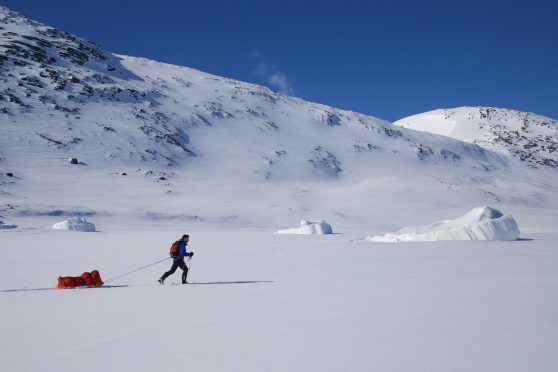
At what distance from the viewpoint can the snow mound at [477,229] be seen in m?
23.3

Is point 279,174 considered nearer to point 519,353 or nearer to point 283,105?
point 283,105

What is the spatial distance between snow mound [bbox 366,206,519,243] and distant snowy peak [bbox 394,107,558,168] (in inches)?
4390

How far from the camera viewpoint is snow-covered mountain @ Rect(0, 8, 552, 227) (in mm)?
62094

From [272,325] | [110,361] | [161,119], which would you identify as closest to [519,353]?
[272,325]

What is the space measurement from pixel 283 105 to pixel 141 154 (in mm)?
51634

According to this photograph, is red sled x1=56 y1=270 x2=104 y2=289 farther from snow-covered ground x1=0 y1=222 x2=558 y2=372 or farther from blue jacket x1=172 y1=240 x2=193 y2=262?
blue jacket x1=172 y1=240 x2=193 y2=262

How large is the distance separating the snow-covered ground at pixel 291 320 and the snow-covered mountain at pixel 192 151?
41617mm

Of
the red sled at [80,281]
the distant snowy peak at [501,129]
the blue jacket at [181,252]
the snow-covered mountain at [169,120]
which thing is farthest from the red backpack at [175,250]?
the distant snowy peak at [501,129]

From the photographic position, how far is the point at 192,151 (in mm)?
88062

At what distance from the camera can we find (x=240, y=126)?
102m

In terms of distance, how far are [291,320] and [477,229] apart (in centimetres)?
→ 1939

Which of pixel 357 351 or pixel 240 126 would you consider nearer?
pixel 357 351

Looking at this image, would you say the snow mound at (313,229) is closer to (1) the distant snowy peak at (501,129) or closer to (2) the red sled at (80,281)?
(2) the red sled at (80,281)

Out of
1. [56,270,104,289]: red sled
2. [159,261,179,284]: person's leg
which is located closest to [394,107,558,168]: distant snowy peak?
[159,261,179,284]: person's leg
